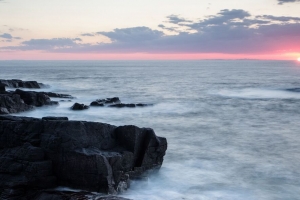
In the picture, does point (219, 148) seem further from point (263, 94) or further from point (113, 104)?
point (263, 94)

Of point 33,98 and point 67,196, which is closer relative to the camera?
point 67,196

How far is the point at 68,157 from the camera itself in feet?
41.8

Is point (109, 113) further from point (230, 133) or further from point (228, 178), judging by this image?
point (228, 178)

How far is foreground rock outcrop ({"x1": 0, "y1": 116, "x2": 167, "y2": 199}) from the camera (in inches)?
487

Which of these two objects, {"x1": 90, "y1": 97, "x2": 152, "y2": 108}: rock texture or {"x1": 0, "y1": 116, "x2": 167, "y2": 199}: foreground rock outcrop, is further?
{"x1": 90, "y1": 97, "x2": 152, "y2": 108}: rock texture

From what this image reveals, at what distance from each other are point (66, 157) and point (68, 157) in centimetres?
8

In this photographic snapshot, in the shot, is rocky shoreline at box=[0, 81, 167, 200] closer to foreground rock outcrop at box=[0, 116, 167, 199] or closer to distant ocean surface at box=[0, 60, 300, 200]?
foreground rock outcrop at box=[0, 116, 167, 199]

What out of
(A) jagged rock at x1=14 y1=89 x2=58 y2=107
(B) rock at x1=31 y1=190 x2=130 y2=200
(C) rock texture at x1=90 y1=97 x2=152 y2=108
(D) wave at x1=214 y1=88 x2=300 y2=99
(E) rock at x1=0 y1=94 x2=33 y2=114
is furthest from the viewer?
(D) wave at x1=214 y1=88 x2=300 y2=99

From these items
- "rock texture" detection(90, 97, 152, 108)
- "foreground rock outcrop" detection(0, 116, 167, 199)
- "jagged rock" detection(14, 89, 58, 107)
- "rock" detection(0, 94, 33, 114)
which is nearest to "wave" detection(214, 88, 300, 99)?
"rock texture" detection(90, 97, 152, 108)

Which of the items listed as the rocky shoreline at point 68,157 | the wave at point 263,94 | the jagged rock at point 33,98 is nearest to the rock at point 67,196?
the rocky shoreline at point 68,157

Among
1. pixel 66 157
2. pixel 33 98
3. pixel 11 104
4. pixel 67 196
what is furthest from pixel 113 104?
pixel 67 196

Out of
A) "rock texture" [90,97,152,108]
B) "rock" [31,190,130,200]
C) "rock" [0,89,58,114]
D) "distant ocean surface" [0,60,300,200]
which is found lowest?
"distant ocean surface" [0,60,300,200]

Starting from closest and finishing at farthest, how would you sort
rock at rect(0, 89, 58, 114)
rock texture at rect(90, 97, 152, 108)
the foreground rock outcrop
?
the foreground rock outcrop, rock at rect(0, 89, 58, 114), rock texture at rect(90, 97, 152, 108)

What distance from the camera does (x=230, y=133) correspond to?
84.5 ft
